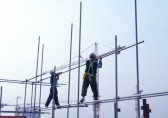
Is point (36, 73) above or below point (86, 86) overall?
above

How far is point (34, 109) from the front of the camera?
13.2 meters

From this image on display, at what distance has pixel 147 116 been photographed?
8.58 metres

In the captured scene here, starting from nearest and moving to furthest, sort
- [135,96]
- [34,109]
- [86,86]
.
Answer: [135,96]
[86,86]
[34,109]

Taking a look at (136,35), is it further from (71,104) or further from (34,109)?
(34,109)

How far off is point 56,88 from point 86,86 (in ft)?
8.90

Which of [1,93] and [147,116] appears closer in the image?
[147,116]

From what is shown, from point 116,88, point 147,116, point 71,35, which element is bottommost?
point 147,116

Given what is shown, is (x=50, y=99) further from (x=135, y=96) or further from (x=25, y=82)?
(x=135, y=96)

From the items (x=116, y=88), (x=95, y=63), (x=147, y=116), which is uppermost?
(x=95, y=63)

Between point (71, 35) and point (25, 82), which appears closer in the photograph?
point (71, 35)

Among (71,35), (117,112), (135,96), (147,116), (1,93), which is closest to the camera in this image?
(135,96)

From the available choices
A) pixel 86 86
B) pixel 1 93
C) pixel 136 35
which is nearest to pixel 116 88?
pixel 136 35

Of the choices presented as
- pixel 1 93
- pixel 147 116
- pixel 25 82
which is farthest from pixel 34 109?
pixel 147 116

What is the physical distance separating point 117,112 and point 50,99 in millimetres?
5281
